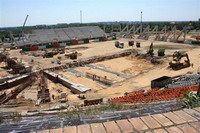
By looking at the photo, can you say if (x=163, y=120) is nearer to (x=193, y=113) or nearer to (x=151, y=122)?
(x=151, y=122)

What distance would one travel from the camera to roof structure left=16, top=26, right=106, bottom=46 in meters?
63.1

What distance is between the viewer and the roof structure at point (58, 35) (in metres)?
63.1

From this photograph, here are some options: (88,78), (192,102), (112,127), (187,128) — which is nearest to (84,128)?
(112,127)

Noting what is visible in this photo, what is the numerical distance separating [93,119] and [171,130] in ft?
6.72

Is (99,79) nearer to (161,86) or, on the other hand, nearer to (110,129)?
(161,86)

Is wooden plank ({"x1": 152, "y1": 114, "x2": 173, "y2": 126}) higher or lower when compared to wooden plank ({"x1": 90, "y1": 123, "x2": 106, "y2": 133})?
higher

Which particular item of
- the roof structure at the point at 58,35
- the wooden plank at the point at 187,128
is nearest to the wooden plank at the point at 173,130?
the wooden plank at the point at 187,128

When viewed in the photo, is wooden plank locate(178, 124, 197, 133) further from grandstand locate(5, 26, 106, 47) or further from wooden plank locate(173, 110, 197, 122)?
grandstand locate(5, 26, 106, 47)

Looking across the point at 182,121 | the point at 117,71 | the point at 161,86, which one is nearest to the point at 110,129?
the point at 182,121

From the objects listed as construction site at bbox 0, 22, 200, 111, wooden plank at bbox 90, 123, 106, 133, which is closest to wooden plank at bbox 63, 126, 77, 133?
wooden plank at bbox 90, 123, 106, 133

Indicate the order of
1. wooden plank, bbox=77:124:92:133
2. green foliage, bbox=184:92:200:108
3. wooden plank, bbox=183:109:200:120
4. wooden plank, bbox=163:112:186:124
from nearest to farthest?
1. wooden plank, bbox=77:124:92:133
2. wooden plank, bbox=163:112:186:124
3. wooden plank, bbox=183:109:200:120
4. green foliage, bbox=184:92:200:108

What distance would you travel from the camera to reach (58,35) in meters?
69.4

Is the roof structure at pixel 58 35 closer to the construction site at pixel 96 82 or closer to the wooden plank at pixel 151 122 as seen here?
the construction site at pixel 96 82

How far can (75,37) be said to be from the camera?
70.9m
